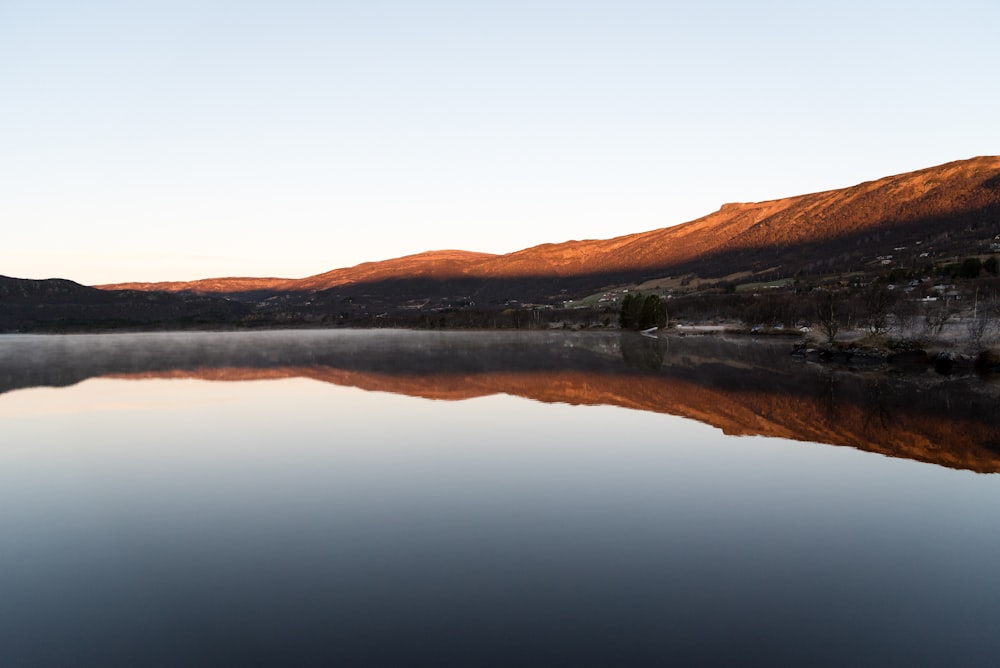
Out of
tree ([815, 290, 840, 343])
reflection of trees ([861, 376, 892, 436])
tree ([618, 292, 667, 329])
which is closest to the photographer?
reflection of trees ([861, 376, 892, 436])

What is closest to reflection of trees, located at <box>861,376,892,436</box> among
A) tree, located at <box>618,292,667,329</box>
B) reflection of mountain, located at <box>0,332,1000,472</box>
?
reflection of mountain, located at <box>0,332,1000,472</box>

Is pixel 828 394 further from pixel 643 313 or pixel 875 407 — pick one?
pixel 643 313

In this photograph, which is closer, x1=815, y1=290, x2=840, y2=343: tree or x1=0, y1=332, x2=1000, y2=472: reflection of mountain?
x1=0, y1=332, x2=1000, y2=472: reflection of mountain

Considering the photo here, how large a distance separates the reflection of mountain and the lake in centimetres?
33

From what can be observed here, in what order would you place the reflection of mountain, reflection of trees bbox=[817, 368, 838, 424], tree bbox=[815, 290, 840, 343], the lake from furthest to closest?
tree bbox=[815, 290, 840, 343] < reflection of trees bbox=[817, 368, 838, 424] < the reflection of mountain < the lake

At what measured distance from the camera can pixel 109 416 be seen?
30.3 m

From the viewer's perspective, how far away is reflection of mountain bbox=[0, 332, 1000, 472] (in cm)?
2295

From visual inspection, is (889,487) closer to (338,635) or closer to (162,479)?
(338,635)

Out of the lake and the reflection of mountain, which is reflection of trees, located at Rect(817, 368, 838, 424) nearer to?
the reflection of mountain

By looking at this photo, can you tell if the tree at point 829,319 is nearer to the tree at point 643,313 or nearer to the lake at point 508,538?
the lake at point 508,538

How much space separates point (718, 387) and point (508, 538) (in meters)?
27.9

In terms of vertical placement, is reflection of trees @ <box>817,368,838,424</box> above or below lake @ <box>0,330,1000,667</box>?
below

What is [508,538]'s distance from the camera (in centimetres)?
1230

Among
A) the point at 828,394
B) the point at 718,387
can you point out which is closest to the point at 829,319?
the point at 718,387
